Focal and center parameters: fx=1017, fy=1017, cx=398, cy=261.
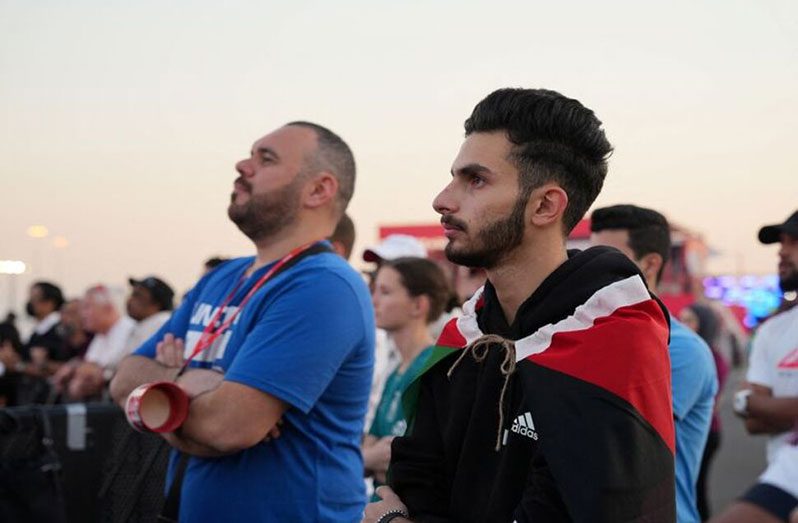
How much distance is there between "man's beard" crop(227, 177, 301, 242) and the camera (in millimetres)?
3818

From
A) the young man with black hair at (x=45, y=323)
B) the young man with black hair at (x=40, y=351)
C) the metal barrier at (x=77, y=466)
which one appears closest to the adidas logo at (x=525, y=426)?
the metal barrier at (x=77, y=466)

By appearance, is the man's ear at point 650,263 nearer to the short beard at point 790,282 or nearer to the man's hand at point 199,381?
the short beard at point 790,282

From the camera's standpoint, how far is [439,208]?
2.53 m

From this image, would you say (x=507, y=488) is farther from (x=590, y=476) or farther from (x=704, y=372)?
(x=704, y=372)

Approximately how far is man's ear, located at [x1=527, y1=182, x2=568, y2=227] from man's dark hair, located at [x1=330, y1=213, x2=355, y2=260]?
9.48 feet

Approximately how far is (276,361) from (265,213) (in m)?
0.74

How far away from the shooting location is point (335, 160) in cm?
403

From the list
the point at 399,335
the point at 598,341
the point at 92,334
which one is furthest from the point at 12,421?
the point at 92,334

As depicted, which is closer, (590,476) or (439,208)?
(590,476)

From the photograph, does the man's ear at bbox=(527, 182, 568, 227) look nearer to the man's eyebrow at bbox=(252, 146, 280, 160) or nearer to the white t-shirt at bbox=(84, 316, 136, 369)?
the man's eyebrow at bbox=(252, 146, 280, 160)

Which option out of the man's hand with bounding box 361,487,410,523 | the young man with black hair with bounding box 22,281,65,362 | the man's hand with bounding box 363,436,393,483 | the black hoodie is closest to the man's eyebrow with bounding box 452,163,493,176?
the black hoodie

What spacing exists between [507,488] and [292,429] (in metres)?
1.25

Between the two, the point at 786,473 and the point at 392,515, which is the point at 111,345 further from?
the point at 786,473

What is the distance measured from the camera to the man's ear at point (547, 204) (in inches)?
97.9
